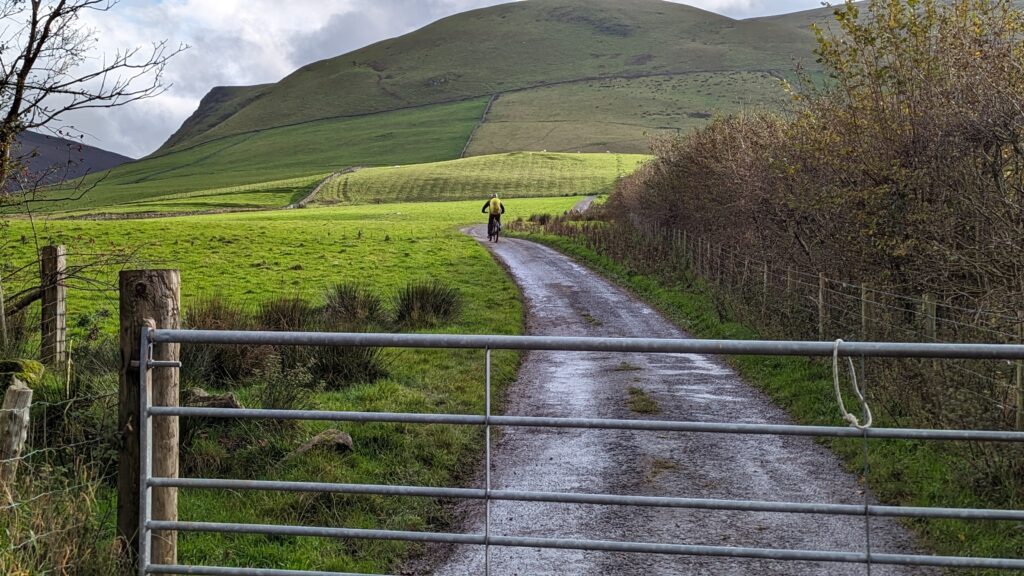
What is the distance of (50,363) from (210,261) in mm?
22564

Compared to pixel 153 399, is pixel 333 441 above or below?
below

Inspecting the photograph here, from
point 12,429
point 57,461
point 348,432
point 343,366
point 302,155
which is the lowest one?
point 348,432

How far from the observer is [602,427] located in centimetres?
455

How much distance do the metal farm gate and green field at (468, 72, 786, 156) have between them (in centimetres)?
13920

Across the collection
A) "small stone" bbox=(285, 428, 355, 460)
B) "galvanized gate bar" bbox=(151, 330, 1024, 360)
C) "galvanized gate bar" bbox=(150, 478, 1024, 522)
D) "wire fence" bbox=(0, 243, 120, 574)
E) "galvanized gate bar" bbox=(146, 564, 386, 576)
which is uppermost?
"galvanized gate bar" bbox=(151, 330, 1024, 360)

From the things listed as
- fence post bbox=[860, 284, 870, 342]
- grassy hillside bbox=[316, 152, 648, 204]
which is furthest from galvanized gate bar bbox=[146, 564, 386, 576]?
grassy hillside bbox=[316, 152, 648, 204]

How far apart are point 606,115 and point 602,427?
176640 mm

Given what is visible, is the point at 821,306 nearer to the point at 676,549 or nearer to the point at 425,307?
the point at 425,307

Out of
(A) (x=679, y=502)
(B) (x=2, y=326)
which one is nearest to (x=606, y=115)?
(B) (x=2, y=326)

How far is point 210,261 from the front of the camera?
34469 millimetres

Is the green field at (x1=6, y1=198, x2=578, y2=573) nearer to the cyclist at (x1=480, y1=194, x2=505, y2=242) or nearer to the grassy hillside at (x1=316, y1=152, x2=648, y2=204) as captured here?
the cyclist at (x1=480, y1=194, x2=505, y2=242)

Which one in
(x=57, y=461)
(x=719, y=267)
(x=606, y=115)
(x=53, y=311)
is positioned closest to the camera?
(x=57, y=461)

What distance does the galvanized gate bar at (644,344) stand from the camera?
4.24 meters

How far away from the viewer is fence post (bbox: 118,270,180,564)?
505cm
